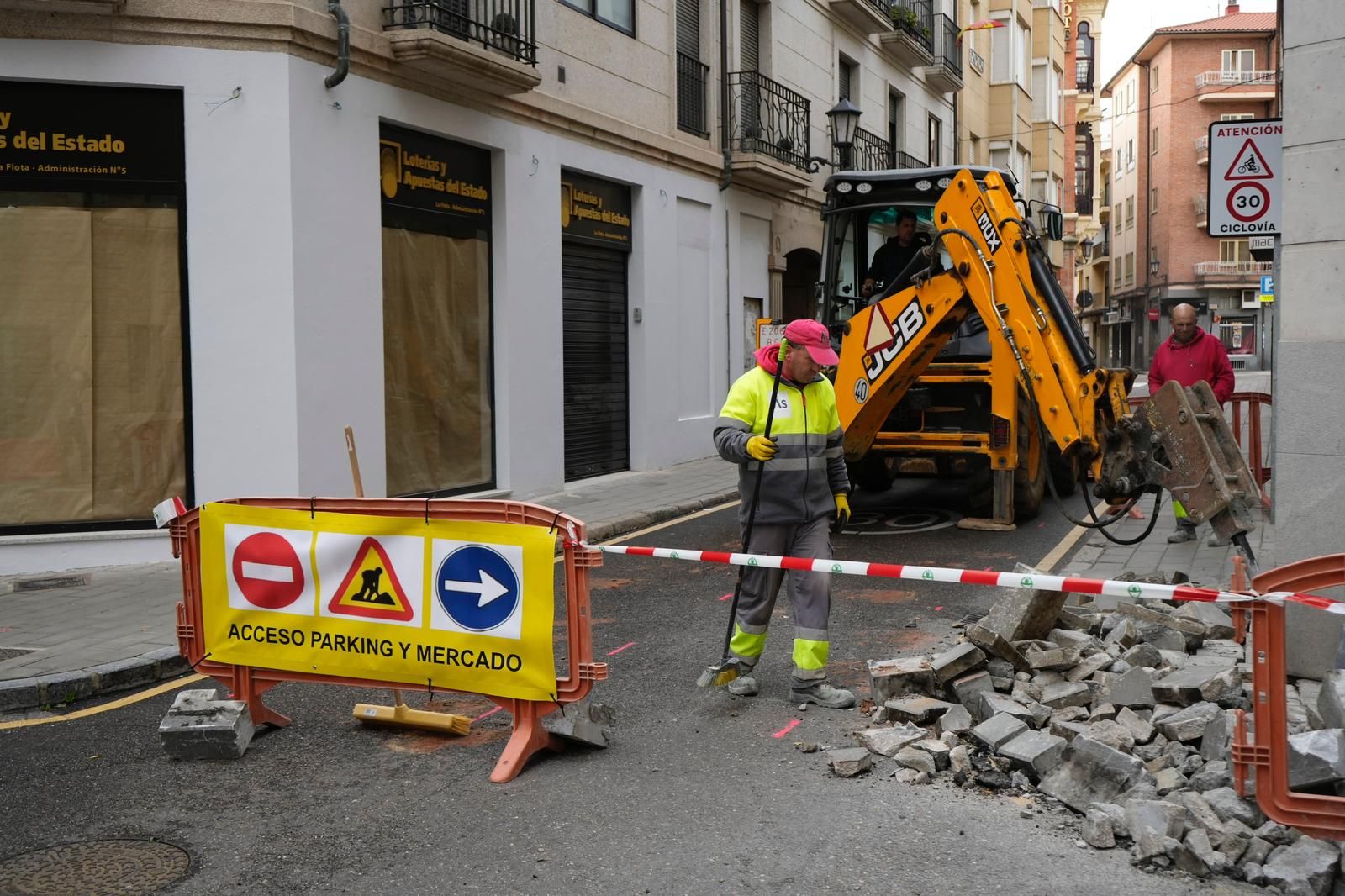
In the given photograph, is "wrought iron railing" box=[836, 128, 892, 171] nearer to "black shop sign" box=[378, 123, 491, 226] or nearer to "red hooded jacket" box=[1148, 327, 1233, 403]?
"black shop sign" box=[378, 123, 491, 226]

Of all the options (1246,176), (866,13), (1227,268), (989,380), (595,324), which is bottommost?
(989,380)

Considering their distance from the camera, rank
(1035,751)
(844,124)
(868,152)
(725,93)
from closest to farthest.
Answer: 1. (1035,751)
2. (844,124)
3. (725,93)
4. (868,152)

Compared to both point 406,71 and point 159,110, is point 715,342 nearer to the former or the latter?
point 406,71

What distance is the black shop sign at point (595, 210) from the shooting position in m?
14.8

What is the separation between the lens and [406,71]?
1171 cm

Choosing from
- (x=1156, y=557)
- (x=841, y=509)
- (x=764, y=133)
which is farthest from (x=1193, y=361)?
(x=764, y=133)

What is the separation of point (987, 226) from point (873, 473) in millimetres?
3693

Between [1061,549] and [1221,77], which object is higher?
[1221,77]

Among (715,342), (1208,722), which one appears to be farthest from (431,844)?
(715,342)

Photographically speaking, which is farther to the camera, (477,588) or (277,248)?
(277,248)

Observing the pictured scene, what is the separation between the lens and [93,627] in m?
7.65

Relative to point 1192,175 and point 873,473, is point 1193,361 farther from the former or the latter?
point 1192,175

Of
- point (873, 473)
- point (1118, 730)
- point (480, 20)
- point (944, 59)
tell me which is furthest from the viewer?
point (944, 59)

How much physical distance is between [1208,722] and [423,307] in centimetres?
920
